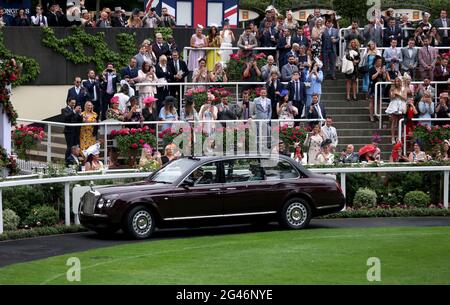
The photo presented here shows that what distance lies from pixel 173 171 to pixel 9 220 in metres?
3.28

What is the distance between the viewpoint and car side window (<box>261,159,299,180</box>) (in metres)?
25.4

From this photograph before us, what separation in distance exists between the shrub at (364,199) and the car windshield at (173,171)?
4.89 m

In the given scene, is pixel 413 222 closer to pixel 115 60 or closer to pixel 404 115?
pixel 404 115

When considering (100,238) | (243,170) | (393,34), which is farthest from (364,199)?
(393,34)

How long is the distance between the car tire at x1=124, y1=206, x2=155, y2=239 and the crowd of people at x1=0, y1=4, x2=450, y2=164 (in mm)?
5986

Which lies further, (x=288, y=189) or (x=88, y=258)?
(x=288, y=189)

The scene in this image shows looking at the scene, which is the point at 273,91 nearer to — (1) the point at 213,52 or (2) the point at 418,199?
(1) the point at 213,52

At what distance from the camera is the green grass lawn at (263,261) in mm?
18688

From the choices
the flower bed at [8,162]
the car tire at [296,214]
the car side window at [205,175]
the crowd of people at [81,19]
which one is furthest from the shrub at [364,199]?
the crowd of people at [81,19]

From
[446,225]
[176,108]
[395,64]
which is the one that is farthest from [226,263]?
[395,64]

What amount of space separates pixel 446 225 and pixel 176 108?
357 inches

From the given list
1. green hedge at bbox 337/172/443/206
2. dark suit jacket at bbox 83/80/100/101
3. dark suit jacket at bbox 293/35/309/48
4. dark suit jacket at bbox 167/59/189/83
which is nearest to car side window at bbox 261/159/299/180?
green hedge at bbox 337/172/443/206

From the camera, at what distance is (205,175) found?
81.8 feet

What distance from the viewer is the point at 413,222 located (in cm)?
2694
